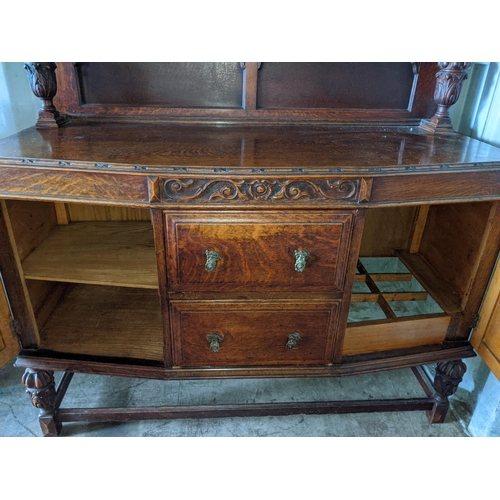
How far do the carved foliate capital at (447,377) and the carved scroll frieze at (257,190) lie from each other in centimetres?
89

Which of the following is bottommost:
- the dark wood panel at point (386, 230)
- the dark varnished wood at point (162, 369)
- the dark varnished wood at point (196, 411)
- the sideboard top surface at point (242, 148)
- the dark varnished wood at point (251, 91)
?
the dark varnished wood at point (196, 411)

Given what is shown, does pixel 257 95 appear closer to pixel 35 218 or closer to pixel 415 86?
pixel 415 86

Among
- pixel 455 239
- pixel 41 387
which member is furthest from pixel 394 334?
pixel 41 387

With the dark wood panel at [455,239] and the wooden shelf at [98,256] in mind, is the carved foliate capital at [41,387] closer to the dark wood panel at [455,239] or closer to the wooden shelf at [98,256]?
the wooden shelf at [98,256]

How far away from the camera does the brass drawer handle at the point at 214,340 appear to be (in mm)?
1327

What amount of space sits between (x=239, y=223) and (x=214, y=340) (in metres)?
0.43

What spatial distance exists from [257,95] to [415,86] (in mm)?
655

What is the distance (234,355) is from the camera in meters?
1.37

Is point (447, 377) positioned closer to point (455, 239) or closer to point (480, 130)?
point (455, 239)

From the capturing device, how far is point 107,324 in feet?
5.05

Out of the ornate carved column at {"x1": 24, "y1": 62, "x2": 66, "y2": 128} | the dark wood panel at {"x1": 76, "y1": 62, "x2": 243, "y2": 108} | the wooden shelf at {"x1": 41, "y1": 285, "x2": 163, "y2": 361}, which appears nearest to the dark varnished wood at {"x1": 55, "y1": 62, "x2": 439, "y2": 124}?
the dark wood panel at {"x1": 76, "y1": 62, "x2": 243, "y2": 108}

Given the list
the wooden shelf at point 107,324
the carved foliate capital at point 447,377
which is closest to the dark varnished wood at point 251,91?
the wooden shelf at point 107,324

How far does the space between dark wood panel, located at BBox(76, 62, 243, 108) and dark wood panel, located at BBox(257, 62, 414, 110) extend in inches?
5.1
